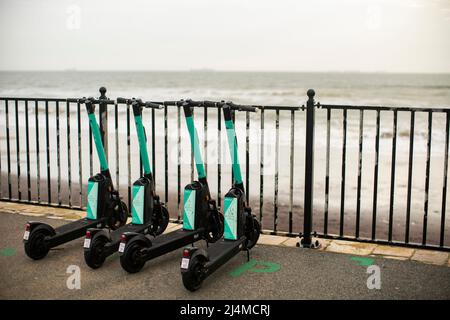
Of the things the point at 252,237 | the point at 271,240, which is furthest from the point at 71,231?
the point at 271,240

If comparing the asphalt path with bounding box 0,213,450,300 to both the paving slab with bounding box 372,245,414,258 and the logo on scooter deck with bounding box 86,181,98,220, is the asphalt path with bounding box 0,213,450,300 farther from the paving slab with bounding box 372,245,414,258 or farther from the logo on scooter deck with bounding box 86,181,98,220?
the logo on scooter deck with bounding box 86,181,98,220

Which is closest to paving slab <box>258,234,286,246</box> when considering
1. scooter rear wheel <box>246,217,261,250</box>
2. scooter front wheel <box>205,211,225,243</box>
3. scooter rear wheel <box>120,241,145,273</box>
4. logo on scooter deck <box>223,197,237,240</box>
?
scooter rear wheel <box>246,217,261,250</box>

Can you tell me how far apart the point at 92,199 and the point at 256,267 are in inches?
64.7

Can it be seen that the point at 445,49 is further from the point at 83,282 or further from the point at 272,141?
the point at 83,282

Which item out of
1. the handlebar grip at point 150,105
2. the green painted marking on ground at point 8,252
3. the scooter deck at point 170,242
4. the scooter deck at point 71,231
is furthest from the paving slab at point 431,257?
the green painted marking on ground at point 8,252

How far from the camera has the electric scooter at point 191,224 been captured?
14.3 feet

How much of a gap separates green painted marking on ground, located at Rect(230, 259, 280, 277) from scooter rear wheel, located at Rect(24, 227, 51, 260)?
1.61 meters

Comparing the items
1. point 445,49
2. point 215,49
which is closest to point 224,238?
point 445,49

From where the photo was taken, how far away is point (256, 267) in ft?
14.9

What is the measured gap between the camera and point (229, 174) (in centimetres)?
971

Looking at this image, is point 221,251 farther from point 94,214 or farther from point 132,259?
point 94,214

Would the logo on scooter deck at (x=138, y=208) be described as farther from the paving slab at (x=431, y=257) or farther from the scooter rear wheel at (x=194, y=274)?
the paving slab at (x=431, y=257)
